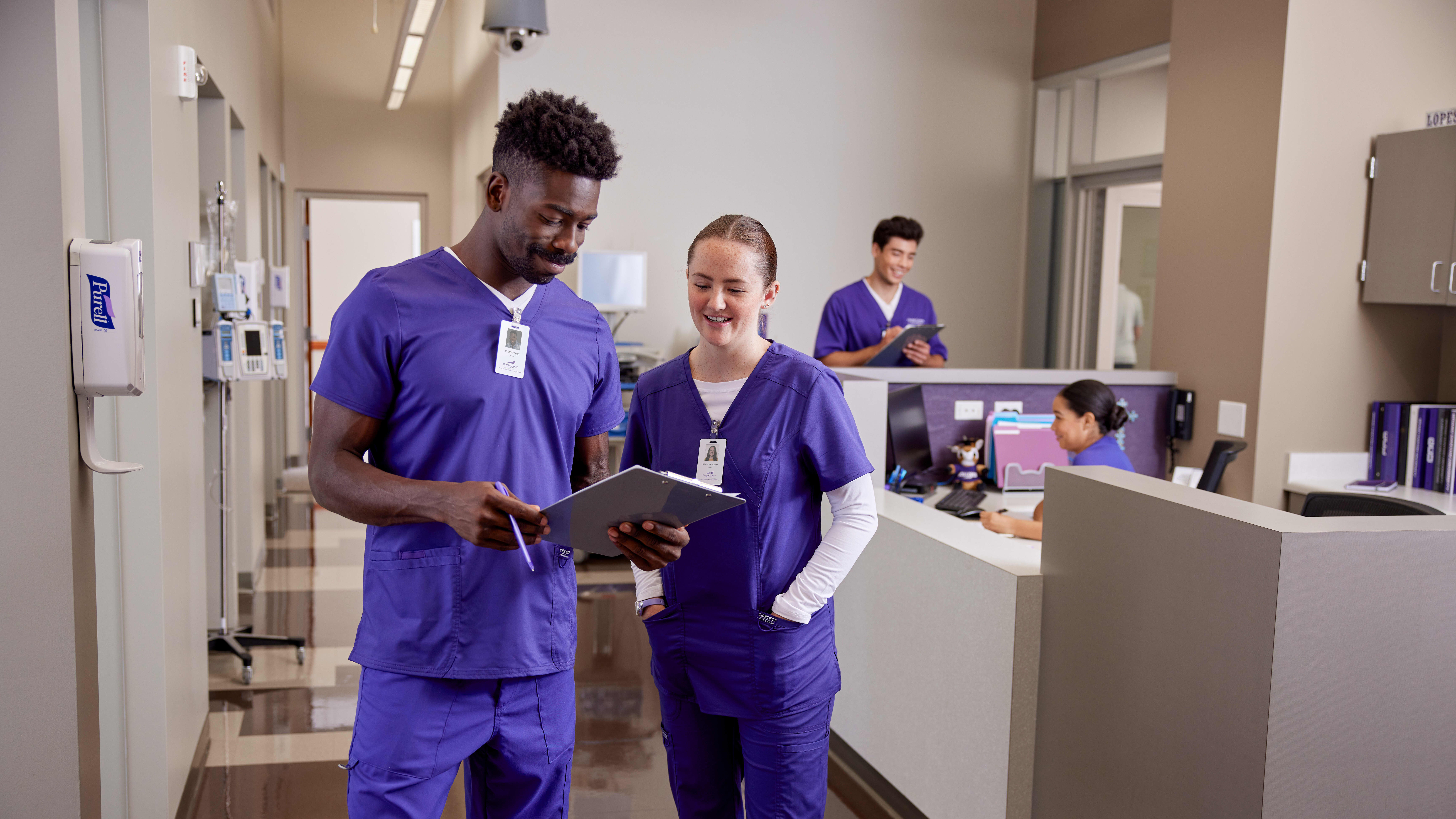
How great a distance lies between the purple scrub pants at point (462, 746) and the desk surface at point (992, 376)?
6.56 feet

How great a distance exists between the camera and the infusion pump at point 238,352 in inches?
141

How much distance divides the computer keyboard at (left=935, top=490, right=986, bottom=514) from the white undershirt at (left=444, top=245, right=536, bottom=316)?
2.03 metres

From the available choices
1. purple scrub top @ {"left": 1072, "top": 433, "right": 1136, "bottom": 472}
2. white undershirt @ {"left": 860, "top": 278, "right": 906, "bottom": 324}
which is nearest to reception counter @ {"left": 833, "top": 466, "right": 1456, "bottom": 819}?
purple scrub top @ {"left": 1072, "top": 433, "right": 1136, "bottom": 472}

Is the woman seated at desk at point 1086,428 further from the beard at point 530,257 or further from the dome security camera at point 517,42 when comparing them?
the dome security camera at point 517,42

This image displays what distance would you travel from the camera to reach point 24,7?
4.75ft

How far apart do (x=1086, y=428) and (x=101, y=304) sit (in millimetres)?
2397

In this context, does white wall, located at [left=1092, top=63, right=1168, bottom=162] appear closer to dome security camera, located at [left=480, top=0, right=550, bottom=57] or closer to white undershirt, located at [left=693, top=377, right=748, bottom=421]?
dome security camera, located at [left=480, top=0, right=550, bottom=57]

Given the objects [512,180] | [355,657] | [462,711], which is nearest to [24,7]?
[512,180]

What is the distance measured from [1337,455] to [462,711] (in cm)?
382

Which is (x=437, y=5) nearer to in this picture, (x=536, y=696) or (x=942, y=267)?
(x=942, y=267)

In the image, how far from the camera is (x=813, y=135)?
5605mm

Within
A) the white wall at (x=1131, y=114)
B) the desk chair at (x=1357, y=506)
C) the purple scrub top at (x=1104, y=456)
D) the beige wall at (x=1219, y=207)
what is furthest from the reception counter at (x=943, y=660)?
the white wall at (x=1131, y=114)

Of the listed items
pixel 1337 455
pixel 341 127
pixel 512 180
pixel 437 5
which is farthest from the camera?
pixel 341 127

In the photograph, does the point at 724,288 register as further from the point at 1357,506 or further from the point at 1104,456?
the point at 1357,506
